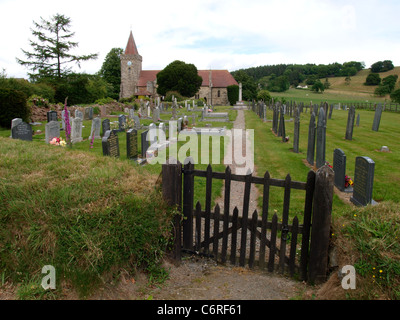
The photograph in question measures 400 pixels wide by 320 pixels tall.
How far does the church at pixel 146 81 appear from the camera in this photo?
68.6m

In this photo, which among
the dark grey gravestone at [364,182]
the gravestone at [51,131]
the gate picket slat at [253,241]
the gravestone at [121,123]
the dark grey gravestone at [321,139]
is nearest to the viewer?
the gate picket slat at [253,241]

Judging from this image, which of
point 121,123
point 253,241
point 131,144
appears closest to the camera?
A: point 253,241

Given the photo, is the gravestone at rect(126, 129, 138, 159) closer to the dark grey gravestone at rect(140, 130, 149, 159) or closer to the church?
the dark grey gravestone at rect(140, 130, 149, 159)

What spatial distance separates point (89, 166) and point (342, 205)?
5.29 m

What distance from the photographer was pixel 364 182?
636 centimetres

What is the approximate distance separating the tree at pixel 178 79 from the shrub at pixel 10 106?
154ft

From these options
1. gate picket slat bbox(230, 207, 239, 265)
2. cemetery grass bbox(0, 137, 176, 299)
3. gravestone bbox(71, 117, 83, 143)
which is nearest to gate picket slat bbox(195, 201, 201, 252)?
cemetery grass bbox(0, 137, 176, 299)

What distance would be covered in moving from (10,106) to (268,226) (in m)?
18.3

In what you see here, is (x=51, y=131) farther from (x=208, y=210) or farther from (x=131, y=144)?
(x=208, y=210)

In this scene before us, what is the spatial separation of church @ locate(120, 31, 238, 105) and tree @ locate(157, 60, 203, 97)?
5.41m

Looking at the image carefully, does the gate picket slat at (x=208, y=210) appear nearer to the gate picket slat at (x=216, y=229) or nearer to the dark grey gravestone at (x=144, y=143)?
the gate picket slat at (x=216, y=229)

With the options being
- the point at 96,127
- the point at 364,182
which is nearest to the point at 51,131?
the point at 96,127

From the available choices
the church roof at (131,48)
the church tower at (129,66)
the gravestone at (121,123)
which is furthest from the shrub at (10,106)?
the church roof at (131,48)

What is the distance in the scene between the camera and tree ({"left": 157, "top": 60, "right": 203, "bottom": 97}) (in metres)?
63.3
